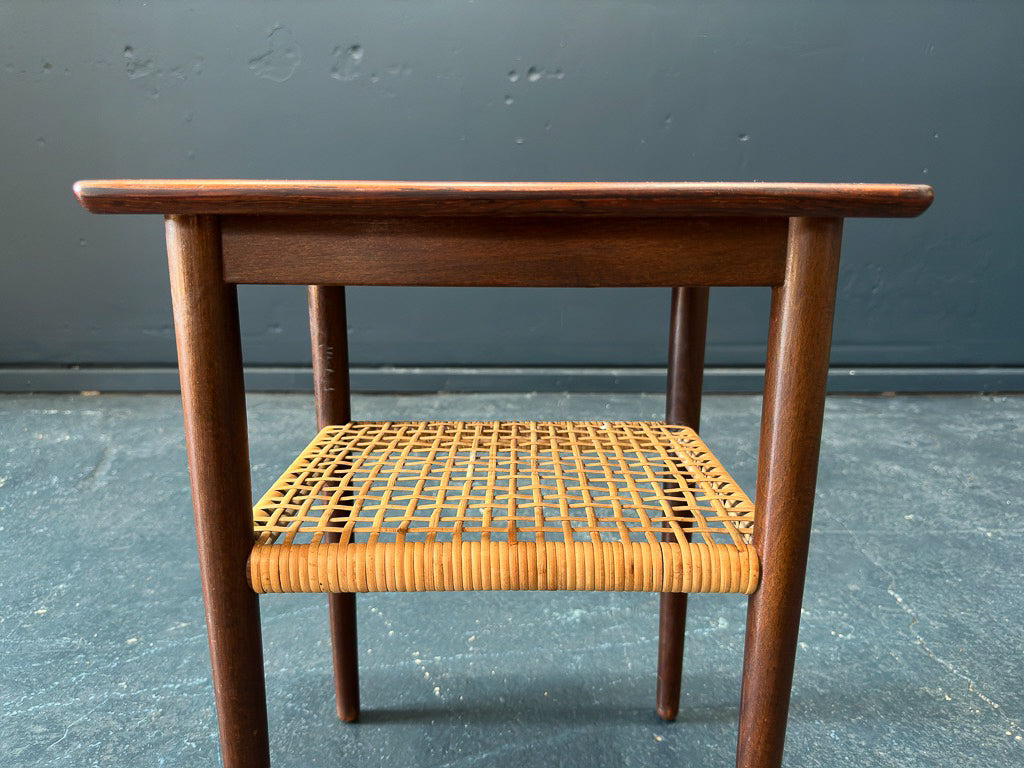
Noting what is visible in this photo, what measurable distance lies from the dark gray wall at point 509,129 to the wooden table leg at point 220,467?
1.93 m

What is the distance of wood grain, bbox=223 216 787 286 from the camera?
0.50 metres

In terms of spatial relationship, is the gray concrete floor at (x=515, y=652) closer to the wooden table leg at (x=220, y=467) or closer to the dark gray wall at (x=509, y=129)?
the wooden table leg at (x=220, y=467)

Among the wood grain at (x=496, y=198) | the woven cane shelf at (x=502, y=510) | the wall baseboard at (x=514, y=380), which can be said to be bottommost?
the wall baseboard at (x=514, y=380)

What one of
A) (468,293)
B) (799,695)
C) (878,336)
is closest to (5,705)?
(799,695)

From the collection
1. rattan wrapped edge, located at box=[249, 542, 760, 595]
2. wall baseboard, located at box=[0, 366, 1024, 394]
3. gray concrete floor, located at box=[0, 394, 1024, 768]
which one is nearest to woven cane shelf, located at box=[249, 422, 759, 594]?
rattan wrapped edge, located at box=[249, 542, 760, 595]

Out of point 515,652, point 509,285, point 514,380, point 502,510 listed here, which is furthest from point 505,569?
point 514,380

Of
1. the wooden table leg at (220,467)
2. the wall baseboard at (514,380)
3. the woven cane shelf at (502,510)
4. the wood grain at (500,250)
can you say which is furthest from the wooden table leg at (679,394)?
the wall baseboard at (514,380)

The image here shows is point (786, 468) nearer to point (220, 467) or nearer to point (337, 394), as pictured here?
point (220, 467)

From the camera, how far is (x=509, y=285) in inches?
18.4

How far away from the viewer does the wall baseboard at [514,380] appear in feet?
7.99

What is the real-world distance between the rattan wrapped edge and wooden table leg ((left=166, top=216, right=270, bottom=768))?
0.03 meters

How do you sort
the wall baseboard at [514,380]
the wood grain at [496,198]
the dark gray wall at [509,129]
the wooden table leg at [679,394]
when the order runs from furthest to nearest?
1. the wall baseboard at [514,380]
2. the dark gray wall at [509,129]
3. the wooden table leg at [679,394]
4. the wood grain at [496,198]

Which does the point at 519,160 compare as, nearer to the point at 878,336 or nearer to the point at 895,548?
the point at 878,336

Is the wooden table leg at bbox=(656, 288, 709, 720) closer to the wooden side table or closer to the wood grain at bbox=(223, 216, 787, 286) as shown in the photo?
the wooden side table
